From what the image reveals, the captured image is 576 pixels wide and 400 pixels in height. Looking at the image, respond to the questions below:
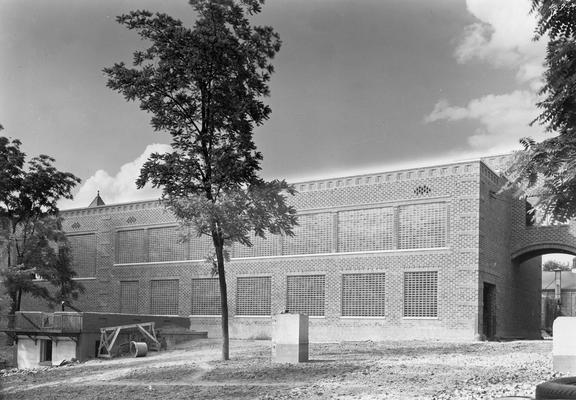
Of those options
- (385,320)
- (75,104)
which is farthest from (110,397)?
(385,320)

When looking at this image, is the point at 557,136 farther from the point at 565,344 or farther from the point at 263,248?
the point at 263,248

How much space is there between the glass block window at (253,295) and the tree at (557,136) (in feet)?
103

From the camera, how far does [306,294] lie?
3834 centimetres

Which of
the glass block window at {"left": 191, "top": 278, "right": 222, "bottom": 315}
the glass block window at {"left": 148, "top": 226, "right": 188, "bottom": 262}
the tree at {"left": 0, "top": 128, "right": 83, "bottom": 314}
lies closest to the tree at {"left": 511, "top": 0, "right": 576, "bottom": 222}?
the tree at {"left": 0, "top": 128, "right": 83, "bottom": 314}

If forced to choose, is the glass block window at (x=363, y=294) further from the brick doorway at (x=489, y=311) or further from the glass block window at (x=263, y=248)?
the brick doorway at (x=489, y=311)

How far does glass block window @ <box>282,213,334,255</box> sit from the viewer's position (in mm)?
38031

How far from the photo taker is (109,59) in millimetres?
24844

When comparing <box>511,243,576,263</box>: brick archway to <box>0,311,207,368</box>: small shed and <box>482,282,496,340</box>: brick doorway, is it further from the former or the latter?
<box>0,311,207,368</box>: small shed

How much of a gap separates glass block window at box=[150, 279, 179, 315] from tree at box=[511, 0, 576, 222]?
1471 inches

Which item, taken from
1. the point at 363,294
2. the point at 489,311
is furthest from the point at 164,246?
the point at 489,311

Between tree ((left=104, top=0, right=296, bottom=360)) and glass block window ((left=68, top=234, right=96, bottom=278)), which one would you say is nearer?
tree ((left=104, top=0, right=296, bottom=360))

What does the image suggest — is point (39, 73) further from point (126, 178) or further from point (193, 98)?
point (126, 178)

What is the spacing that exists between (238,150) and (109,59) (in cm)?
→ 617

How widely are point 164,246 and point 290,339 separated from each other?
1017 inches
